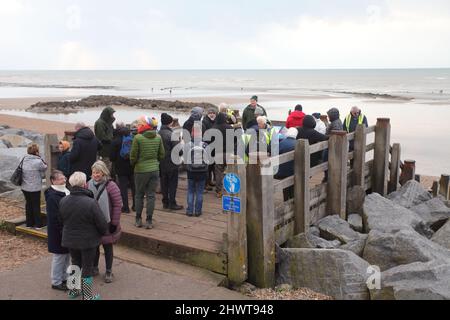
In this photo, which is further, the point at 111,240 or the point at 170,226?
the point at 170,226

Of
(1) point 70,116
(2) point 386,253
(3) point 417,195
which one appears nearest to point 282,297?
(2) point 386,253

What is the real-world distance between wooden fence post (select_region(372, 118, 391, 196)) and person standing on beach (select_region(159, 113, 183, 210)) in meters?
4.76

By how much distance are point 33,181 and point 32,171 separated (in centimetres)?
19

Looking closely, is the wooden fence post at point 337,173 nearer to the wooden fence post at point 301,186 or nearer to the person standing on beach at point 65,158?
the wooden fence post at point 301,186

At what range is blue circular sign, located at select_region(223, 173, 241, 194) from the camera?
6469 mm

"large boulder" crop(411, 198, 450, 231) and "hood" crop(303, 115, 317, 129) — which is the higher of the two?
"hood" crop(303, 115, 317, 129)

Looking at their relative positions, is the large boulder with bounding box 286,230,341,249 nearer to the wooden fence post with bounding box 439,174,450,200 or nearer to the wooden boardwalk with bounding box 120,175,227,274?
the wooden boardwalk with bounding box 120,175,227,274

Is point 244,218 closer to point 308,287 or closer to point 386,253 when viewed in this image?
point 308,287

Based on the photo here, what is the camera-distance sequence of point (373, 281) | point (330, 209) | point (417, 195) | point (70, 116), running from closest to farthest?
point (373, 281), point (330, 209), point (417, 195), point (70, 116)

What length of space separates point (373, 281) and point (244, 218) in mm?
1834

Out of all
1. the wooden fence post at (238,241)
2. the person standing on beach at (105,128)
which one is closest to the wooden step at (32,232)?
the person standing on beach at (105,128)

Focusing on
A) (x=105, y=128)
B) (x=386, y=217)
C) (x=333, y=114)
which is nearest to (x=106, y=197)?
(x=105, y=128)

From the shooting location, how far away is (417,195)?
1096 centimetres

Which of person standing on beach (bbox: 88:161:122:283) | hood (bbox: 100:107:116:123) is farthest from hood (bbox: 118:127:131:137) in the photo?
person standing on beach (bbox: 88:161:122:283)
